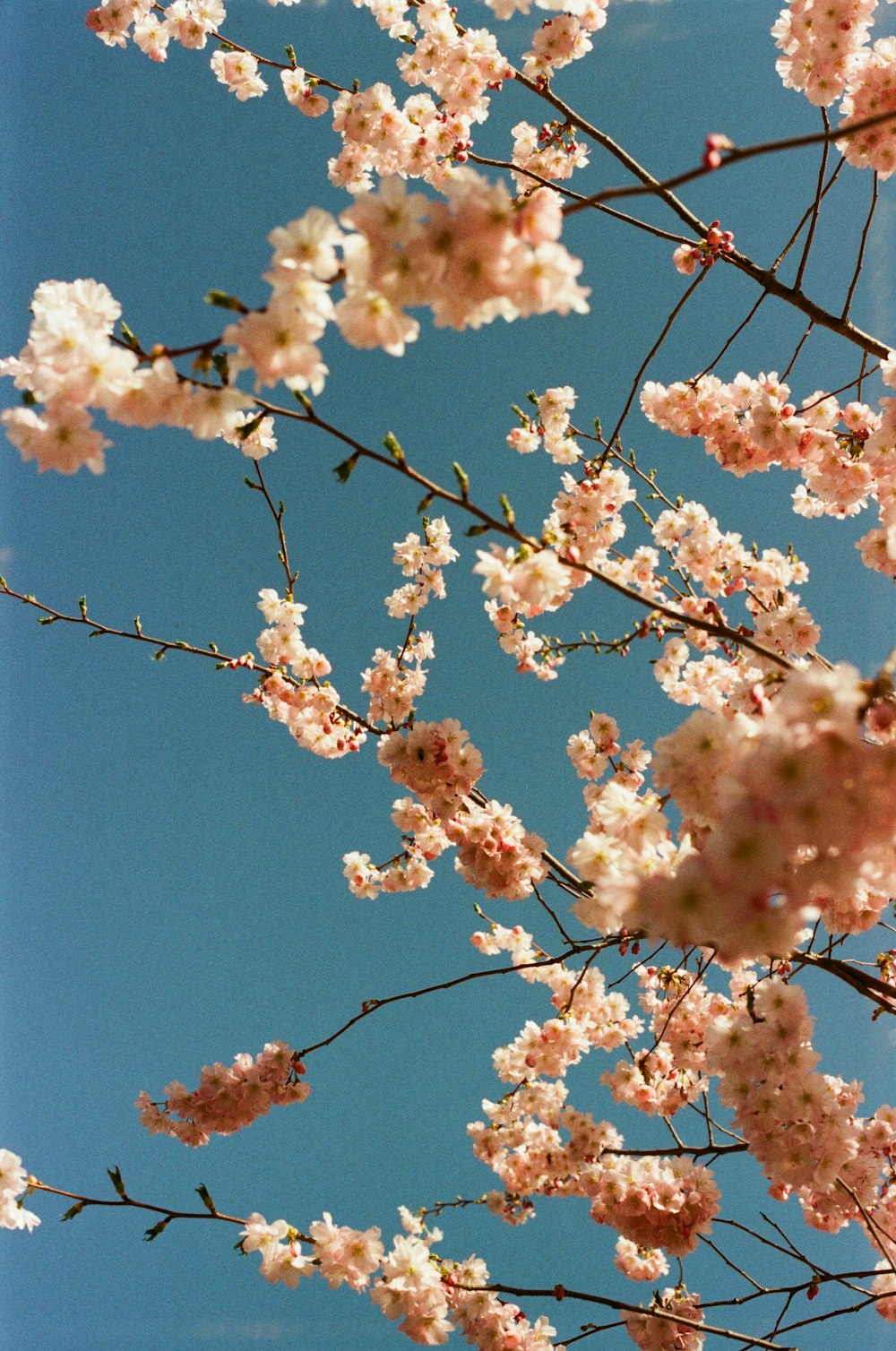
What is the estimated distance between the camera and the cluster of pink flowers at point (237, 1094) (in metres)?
4.71

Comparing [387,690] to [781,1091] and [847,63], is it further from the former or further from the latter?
[847,63]

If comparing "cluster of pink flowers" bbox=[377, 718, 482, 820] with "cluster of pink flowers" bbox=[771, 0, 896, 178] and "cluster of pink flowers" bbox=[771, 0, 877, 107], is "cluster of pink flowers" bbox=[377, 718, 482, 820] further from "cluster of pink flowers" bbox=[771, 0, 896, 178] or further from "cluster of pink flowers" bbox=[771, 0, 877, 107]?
"cluster of pink flowers" bbox=[771, 0, 877, 107]

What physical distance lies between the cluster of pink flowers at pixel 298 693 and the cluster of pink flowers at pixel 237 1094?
82.9 inches

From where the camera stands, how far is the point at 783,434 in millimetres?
4691

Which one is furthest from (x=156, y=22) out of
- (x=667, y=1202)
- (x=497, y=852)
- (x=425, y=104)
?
(x=667, y=1202)

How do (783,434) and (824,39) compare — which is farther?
(783,434)

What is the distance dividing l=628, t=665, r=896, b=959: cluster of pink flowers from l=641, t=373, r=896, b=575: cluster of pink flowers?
10.4 ft

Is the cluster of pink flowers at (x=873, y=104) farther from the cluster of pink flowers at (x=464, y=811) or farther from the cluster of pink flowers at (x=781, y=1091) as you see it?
the cluster of pink flowers at (x=781, y=1091)

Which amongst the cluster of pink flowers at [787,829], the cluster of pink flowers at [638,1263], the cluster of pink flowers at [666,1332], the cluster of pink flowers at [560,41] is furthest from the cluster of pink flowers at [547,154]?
the cluster of pink flowers at [638,1263]

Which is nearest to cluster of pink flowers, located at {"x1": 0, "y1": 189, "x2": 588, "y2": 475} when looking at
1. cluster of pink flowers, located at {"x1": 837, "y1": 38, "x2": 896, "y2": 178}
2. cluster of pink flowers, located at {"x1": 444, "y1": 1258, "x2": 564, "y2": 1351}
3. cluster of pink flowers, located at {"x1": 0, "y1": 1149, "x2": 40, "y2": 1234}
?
cluster of pink flowers, located at {"x1": 837, "y1": 38, "x2": 896, "y2": 178}

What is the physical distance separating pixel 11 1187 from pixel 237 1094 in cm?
134

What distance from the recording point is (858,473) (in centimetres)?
462

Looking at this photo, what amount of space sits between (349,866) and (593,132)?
209 inches

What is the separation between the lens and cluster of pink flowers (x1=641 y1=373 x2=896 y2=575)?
15.0 ft
